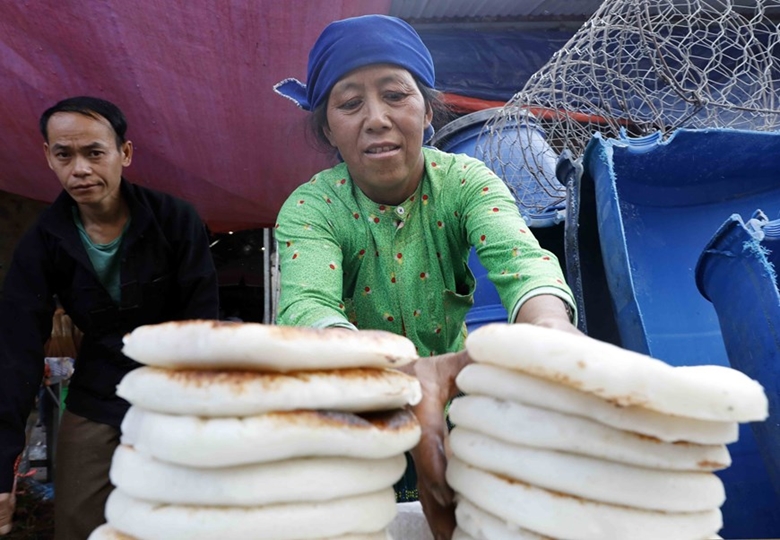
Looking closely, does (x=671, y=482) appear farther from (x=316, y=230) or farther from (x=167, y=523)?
(x=316, y=230)

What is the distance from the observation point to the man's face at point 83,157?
2219 millimetres

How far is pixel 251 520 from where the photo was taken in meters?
0.62

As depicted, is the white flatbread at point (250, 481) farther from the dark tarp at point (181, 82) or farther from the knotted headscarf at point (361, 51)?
the dark tarp at point (181, 82)

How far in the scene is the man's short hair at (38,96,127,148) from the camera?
225 cm

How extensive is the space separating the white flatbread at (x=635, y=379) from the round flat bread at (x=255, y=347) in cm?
17

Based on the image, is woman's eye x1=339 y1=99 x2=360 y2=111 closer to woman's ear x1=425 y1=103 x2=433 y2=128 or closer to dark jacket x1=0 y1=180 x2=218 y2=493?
woman's ear x1=425 y1=103 x2=433 y2=128

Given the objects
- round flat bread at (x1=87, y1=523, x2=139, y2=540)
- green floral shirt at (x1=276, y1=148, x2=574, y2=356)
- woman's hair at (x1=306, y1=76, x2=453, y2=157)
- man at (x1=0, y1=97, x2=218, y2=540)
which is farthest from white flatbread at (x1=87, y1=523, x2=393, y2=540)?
man at (x1=0, y1=97, x2=218, y2=540)

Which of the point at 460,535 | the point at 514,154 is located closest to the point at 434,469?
the point at 460,535

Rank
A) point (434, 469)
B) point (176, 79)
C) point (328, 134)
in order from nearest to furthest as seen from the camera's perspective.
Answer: point (434, 469)
point (328, 134)
point (176, 79)

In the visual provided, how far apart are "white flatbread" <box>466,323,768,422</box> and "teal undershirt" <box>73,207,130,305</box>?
1.99 meters

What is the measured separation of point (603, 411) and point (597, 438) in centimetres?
4

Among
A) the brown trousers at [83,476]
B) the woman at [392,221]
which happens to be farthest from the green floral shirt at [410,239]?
the brown trousers at [83,476]

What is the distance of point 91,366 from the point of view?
2.28 m

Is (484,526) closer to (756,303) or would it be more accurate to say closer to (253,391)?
(253,391)
